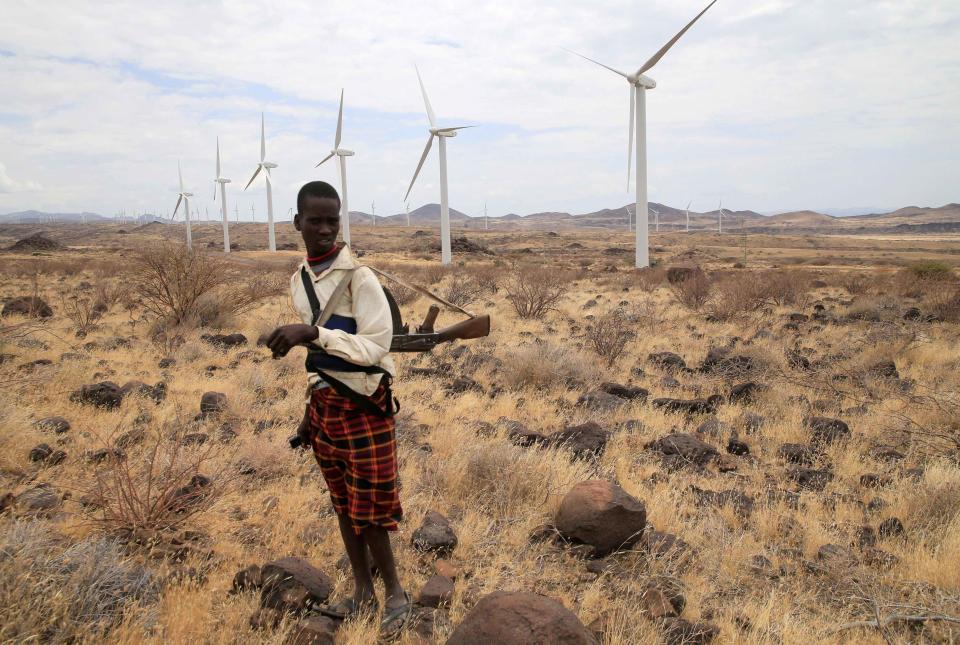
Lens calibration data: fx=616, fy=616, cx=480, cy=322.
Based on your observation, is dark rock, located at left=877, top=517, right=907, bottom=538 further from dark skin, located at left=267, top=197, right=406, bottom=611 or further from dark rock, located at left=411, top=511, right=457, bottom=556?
dark skin, located at left=267, top=197, right=406, bottom=611

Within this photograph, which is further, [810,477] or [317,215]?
[810,477]

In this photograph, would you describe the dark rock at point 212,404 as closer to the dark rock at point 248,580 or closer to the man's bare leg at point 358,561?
the dark rock at point 248,580

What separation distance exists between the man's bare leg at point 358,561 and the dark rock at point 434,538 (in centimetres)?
70

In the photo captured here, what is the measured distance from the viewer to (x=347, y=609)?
2.94m

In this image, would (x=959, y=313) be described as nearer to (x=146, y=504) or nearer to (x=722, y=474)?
(x=722, y=474)

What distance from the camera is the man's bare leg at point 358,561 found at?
9.53 ft

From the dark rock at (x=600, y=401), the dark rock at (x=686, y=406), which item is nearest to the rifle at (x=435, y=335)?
the dark rock at (x=600, y=401)

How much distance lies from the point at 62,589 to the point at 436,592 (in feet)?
5.41

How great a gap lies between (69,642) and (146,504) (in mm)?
1003

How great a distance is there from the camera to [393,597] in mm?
2885

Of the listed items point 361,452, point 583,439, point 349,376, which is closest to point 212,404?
point 583,439

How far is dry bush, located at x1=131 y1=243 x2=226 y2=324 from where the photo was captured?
11.1 meters

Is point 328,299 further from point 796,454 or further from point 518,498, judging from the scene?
point 796,454

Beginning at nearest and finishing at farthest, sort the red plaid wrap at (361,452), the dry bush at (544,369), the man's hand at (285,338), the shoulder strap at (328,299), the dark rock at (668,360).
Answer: the man's hand at (285,338)
the shoulder strap at (328,299)
the red plaid wrap at (361,452)
the dry bush at (544,369)
the dark rock at (668,360)
